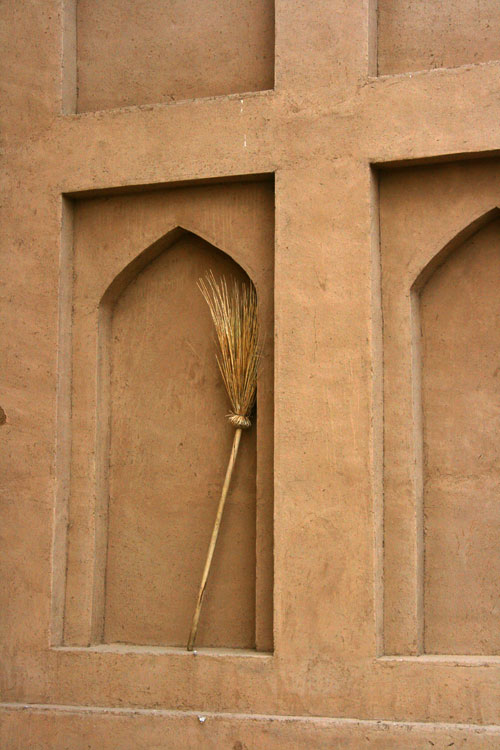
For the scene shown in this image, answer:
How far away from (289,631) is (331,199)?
6.11 feet

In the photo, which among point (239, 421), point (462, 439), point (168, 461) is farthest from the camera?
point (168, 461)

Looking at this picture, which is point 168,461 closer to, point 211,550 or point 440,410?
point 211,550

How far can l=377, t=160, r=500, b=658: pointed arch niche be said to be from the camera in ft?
15.6

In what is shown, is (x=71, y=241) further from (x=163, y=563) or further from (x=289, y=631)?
(x=289, y=631)

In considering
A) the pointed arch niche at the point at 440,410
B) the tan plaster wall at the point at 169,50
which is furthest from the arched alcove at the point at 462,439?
the tan plaster wall at the point at 169,50

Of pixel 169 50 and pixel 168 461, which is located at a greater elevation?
pixel 169 50

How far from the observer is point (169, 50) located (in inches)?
215

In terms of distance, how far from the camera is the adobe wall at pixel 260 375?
473 centimetres

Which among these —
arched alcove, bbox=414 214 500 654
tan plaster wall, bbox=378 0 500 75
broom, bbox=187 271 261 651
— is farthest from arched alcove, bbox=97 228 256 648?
tan plaster wall, bbox=378 0 500 75

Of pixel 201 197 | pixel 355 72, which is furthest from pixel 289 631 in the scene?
A: pixel 355 72

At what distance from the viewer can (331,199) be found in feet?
16.1

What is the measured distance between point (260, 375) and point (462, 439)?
933 millimetres

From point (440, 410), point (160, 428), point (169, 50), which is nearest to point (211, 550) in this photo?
point (160, 428)

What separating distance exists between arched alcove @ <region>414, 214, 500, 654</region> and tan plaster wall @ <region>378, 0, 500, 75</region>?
0.75 m
